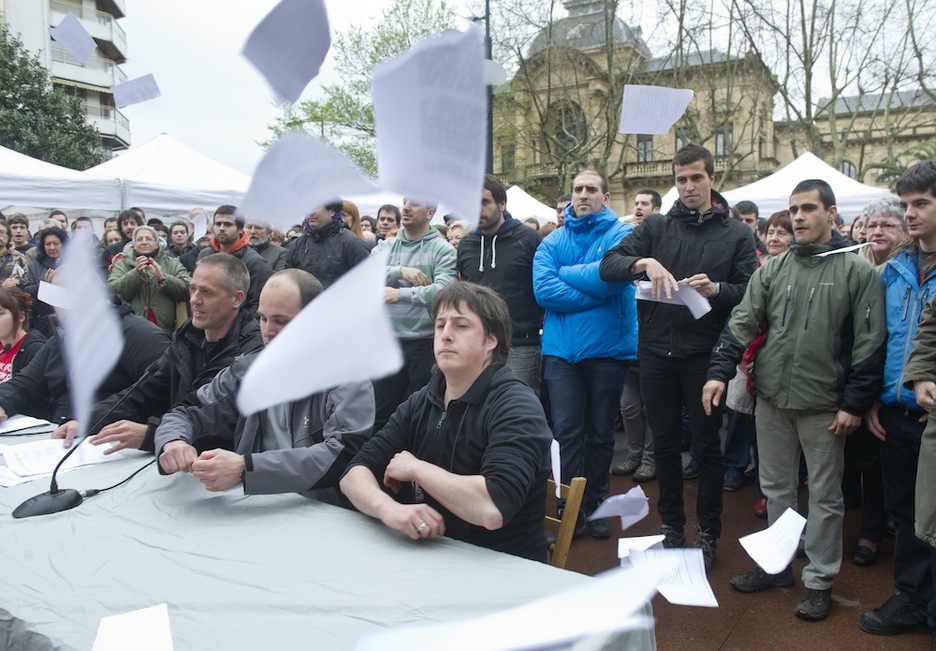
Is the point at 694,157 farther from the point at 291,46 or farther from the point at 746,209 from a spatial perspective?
the point at 746,209

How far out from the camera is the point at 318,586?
135 centimetres

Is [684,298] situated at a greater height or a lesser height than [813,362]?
greater

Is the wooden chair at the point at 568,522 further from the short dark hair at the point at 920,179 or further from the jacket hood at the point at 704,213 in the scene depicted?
the short dark hair at the point at 920,179

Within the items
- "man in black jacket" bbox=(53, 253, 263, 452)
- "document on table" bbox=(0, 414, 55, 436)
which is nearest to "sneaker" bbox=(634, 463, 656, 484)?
"man in black jacket" bbox=(53, 253, 263, 452)

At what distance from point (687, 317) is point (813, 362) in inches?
20.1

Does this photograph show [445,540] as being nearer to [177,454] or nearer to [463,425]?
[463,425]

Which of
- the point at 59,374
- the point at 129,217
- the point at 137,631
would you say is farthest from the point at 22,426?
the point at 129,217

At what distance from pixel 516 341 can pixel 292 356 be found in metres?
3.23

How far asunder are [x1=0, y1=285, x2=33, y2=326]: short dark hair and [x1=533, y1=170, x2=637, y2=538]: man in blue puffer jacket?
2655mm

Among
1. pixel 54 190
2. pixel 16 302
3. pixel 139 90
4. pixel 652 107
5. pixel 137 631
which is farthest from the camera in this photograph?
pixel 54 190

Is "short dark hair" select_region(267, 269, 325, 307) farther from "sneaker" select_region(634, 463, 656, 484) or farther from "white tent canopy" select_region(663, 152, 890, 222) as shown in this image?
"white tent canopy" select_region(663, 152, 890, 222)

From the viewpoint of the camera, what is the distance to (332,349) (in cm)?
39

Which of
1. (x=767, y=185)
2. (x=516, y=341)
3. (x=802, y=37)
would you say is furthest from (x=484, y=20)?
(x=802, y=37)

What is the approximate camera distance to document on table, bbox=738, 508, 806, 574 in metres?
1.79
